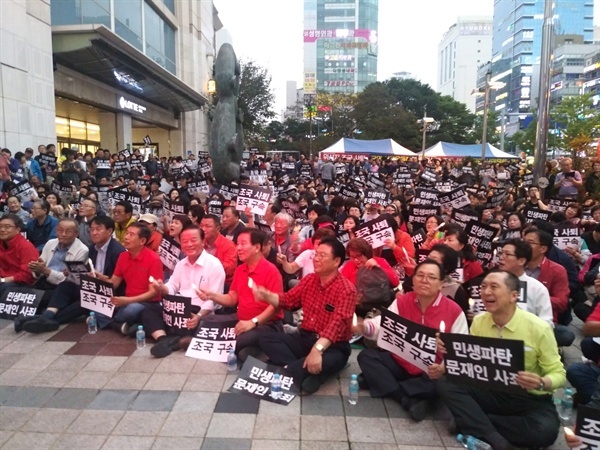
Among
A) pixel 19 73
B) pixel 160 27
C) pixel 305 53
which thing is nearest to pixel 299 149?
pixel 160 27

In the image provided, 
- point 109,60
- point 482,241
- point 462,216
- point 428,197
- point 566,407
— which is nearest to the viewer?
point 566,407

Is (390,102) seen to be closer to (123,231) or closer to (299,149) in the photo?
(299,149)

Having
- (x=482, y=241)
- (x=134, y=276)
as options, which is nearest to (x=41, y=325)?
(x=134, y=276)

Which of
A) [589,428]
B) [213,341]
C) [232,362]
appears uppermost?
[589,428]

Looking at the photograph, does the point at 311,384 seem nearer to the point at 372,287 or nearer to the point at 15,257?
the point at 372,287

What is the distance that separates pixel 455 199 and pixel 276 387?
730 centimetres

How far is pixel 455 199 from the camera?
10664 millimetres

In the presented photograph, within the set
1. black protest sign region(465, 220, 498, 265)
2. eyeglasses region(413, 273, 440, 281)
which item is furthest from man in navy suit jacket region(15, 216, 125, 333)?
black protest sign region(465, 220, 498, 265)

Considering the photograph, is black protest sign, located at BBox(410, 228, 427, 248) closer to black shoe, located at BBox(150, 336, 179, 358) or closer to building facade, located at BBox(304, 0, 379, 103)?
black shoe, located at BBox(150, 336, 179, 358)

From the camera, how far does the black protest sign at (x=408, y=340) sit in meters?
4.11

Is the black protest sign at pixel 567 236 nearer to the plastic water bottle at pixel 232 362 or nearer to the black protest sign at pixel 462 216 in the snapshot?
the black protest sign at pixel 462 216

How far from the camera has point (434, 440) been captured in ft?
12.7

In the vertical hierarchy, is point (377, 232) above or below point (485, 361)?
above

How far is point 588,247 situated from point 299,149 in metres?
48.7
